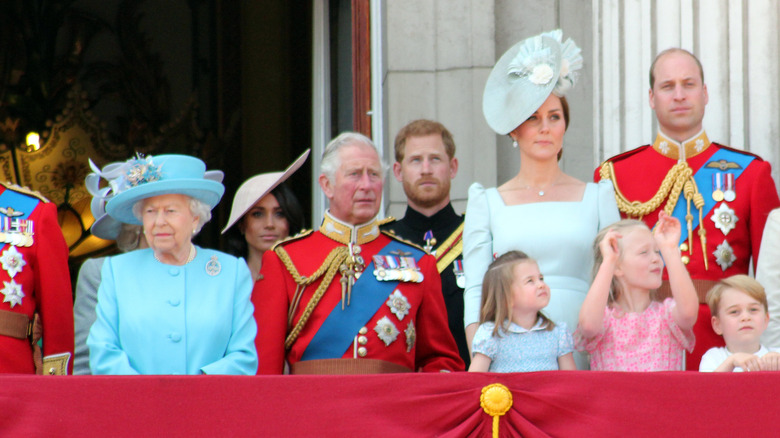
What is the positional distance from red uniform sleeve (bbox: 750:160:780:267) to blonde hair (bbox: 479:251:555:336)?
947 millimetres

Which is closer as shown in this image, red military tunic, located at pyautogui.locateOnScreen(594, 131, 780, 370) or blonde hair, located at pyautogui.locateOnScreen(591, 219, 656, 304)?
blonde hair, located at pyautogui.locateOnScreen(591, 219, 656, 304)

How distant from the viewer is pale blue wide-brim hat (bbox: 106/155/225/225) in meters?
4.32

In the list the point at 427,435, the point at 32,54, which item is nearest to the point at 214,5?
the point at 32,54

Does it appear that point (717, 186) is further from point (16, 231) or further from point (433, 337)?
point (16, 231)

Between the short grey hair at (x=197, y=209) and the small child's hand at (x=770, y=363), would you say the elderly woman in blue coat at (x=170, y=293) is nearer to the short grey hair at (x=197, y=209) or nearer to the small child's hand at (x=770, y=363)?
the short grey hair at (x=197, y=209)

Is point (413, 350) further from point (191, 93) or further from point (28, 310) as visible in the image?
point (191, 93)

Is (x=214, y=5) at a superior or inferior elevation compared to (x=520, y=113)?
superior

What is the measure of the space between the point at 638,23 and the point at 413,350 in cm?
197

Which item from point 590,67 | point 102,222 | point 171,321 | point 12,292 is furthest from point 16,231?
point 590,67

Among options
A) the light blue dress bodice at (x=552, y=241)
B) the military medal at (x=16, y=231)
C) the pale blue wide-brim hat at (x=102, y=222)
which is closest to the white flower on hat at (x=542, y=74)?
the light blue dress bodice at (x=552, y=241)

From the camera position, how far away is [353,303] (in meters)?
4.64

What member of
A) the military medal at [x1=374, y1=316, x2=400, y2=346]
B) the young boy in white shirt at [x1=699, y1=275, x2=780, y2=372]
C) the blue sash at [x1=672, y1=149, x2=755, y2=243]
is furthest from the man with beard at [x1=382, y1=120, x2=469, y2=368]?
the young boy in white shirt at [x1=699, y1=275, x2=780, y2=372]

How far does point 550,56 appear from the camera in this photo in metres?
4.60

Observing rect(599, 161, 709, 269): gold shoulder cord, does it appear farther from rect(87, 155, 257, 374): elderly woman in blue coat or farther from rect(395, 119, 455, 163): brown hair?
rect(87, 155, 257, 374): elderly woman in blue coat
